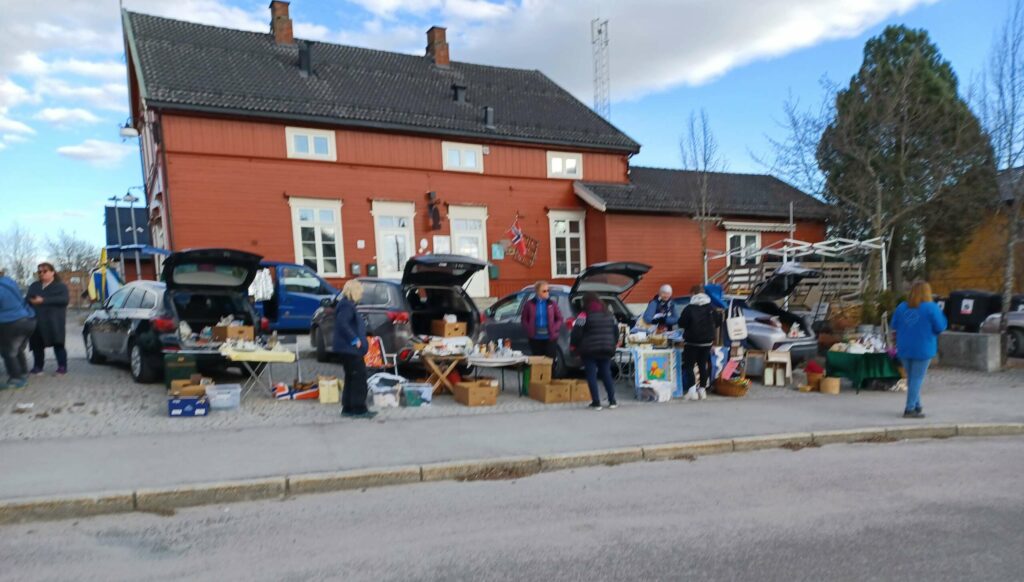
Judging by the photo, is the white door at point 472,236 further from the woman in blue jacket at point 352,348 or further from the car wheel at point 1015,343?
the car wheel at point 1015,343

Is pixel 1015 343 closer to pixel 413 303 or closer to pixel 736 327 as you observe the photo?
pixel 736 327

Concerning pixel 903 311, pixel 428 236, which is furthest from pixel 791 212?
pixel 903 311

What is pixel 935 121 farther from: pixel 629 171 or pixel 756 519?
pixel 756 519

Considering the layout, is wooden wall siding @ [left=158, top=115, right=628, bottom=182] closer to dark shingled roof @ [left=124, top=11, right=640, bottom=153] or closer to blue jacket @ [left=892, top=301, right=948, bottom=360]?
dark shingled roof @ [left=124, top=11, right=640, bottom=153]

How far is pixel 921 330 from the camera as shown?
7.67 meters

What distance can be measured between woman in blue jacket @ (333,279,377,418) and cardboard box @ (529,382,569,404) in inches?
93.2

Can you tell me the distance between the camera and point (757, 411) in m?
8.32

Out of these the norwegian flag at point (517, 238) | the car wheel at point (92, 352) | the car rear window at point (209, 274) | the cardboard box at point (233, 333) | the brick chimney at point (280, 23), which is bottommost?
the car wheel at point (92, 352)

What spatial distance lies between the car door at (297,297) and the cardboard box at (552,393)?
286 inches

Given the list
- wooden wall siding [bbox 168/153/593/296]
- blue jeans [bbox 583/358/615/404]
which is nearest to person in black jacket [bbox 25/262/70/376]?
wooden wall siding [bbox 168/153/593/296]

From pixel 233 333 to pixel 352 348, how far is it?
8.29ft

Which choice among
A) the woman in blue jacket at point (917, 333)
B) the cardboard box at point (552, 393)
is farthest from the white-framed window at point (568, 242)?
Answer: the woman in blue jacket at point (917, 333)

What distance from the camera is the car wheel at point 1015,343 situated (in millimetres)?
12898

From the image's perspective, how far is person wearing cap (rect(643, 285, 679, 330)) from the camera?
10633 millimetres
